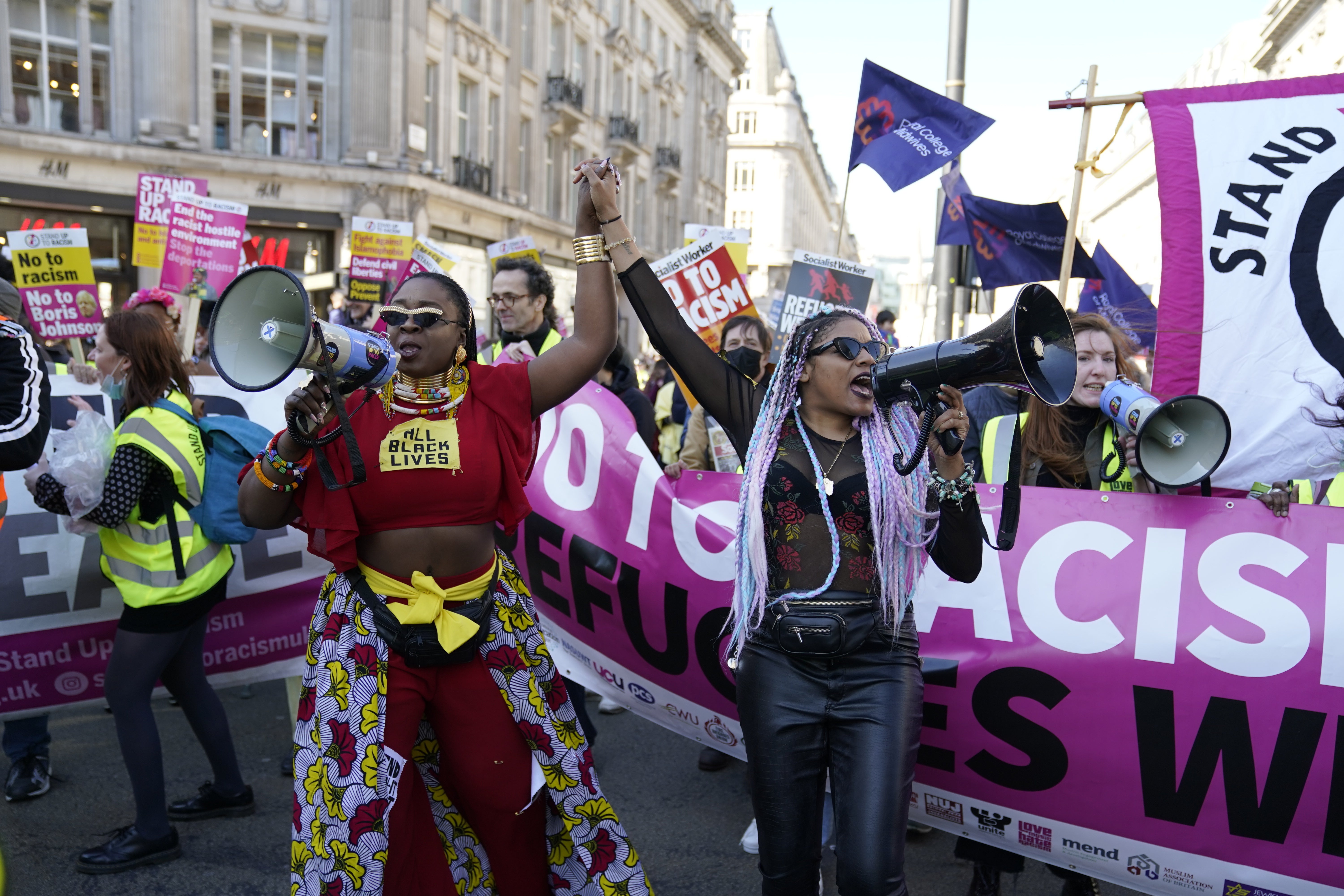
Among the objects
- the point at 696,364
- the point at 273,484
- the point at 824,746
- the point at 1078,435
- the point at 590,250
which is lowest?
the point at 824,746

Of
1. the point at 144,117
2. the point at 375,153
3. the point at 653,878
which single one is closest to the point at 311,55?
the point at 375,153

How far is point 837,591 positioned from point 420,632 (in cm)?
106

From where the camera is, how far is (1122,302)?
775cm

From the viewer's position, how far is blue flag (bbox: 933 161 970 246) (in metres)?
8.21

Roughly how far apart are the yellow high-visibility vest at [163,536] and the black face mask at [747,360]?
240 centimetres

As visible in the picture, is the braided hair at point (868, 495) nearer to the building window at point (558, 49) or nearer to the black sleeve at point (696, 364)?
the black sleeve at point (696, 364)

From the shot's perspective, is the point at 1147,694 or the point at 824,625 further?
the point at 1147,694

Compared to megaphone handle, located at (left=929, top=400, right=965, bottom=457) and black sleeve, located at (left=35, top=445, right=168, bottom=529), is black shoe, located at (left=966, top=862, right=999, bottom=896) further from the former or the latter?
black sleeve, located at (left=35, top=445, right=168, bottom=529)

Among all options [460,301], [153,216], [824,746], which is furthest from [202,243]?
[824,746]

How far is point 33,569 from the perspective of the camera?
4.20 metres

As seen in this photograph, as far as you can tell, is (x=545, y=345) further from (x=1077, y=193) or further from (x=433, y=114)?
(x=433, y=114)

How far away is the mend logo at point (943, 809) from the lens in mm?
3254

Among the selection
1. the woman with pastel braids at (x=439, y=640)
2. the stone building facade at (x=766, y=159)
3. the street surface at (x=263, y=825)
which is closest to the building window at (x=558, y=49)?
the street surface at (x=263, y=825)

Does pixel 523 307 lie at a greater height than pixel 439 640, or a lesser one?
greater
